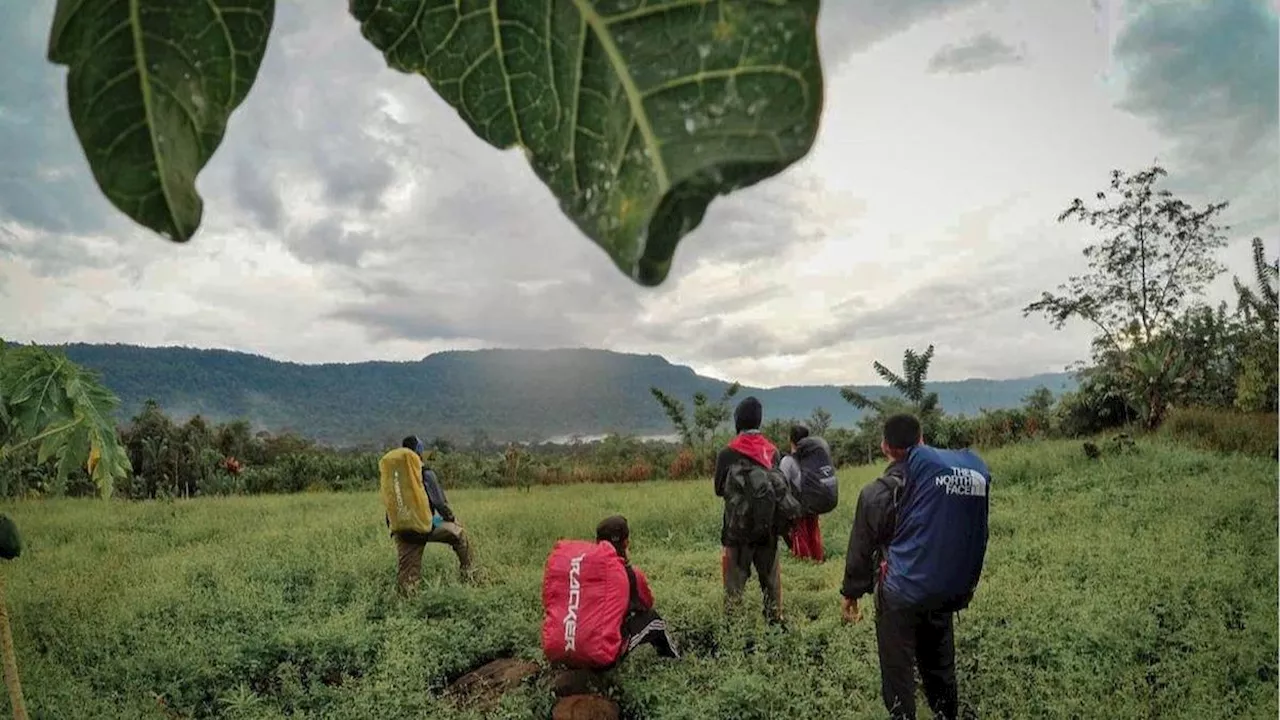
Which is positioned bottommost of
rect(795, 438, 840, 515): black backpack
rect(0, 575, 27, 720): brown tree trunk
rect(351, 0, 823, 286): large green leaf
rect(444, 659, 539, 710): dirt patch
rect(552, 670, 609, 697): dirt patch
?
rect(444, 659, 539, 710): dirt patch

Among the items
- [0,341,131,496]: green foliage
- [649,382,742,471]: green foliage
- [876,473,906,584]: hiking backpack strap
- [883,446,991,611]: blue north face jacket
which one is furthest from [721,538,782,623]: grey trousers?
[649,382,742,471]: green foliage

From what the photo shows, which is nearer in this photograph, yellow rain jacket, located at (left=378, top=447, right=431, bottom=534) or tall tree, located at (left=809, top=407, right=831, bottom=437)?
yellow rain jacket, located at (left=378, top=447, right=431, bottom=534)

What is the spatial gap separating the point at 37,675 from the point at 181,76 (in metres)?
5.47

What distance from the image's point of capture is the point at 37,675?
15.2 feet

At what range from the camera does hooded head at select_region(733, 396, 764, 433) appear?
3711 mm

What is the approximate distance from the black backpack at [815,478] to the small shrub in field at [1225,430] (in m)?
6.19

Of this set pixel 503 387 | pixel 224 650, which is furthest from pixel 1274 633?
pixel 503 387

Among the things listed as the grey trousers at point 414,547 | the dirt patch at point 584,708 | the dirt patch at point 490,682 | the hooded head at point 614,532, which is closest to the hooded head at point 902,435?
the hooded head at point 614,532

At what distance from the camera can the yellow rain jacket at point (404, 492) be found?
4.47 m

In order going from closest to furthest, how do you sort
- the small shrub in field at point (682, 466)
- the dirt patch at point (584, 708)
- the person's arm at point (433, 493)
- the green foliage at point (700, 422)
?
1. the dirt patch at point (584, 708)
2. the person's arm at point (433, 493)
3. the small shrub in field at point (682, 466)
4. the green foliage at point (700, 422)

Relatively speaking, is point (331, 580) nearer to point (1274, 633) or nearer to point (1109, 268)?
point (1274, 633)

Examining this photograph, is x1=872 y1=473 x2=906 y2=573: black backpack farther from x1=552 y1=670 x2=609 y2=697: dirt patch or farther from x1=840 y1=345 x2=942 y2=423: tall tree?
x1=840 y1=345 x2=942 y2=423: tall tree

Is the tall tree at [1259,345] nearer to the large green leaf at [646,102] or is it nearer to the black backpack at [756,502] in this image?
the black backpack at [756,502]

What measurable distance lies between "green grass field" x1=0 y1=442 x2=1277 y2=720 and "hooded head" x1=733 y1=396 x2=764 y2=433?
Answer: 3.16 ft
